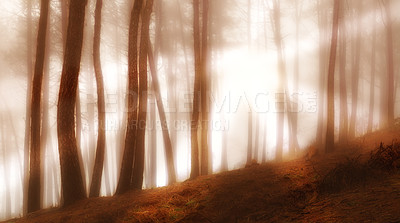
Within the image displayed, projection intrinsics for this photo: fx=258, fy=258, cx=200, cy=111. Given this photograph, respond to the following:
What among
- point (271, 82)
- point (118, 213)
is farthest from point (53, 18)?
point (271, 82)

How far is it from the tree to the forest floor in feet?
1.88

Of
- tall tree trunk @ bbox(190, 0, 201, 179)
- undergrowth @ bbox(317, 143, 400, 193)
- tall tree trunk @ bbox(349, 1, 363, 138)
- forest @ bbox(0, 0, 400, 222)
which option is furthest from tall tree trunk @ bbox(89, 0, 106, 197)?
tall tree trunk @ bbox(349, 1, 363, 138)

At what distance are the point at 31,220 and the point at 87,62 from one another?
13.1 m

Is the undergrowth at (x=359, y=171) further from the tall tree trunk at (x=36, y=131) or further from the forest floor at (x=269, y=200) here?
the tall tree trunk at (x=36, y=131)

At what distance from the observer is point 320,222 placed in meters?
3.69

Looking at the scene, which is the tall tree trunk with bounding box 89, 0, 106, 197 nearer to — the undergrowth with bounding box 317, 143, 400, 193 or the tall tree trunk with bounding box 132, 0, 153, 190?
the tall tree trunk with bounding box 132, 0, 153, 190

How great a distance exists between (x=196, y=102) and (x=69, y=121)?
15.5 feet

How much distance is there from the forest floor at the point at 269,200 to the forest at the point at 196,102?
4 centimetres

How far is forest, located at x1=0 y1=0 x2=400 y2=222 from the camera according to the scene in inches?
221

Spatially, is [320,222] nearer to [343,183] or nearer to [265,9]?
[343,183]

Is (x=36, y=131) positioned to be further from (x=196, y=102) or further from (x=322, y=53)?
(x=322, y=53)

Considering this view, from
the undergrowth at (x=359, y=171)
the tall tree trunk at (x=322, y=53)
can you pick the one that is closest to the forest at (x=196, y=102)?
the undergrowth at (x=359, y=171)

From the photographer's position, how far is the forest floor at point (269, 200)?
13.1ft

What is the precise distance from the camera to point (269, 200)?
5.29m
